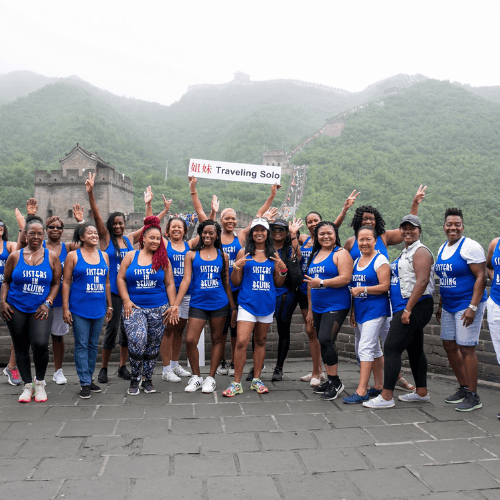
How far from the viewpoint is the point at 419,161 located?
80.6m

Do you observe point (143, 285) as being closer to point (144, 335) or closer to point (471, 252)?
point (144, 335)

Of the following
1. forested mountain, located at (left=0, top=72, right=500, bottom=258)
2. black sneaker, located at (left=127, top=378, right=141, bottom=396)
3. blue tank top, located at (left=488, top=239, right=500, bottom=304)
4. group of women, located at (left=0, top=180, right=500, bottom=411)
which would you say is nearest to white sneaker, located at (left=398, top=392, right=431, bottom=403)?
group of women, located at (left=0, top=180, right=500, bottom=411)

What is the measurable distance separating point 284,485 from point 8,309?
10.7 feet

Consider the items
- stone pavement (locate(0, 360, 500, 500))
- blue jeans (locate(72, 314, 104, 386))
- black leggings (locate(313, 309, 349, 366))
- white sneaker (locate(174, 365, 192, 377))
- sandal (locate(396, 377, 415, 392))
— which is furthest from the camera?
white sneaker (locate(174, 365, 192, 377))

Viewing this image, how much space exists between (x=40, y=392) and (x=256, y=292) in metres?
2.37

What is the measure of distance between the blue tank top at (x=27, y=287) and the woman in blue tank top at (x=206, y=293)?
4.42 feet

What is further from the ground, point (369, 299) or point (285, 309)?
point (369, 299)

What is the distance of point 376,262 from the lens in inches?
181

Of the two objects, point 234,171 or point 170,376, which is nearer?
point 170,376

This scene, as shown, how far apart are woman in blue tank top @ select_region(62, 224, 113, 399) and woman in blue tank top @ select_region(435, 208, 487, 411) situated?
11.3ft

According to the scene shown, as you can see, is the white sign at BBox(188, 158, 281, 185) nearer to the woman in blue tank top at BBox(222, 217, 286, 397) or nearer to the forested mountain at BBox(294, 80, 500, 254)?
the woman in blue tank top at BBox(222, 217, 286, 397)

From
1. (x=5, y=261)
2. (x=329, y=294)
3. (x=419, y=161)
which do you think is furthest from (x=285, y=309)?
(x=419, y=161)

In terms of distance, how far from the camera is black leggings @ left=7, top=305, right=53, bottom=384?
4652 mm

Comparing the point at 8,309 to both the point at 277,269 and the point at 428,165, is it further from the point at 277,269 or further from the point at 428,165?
the point at 428,165
